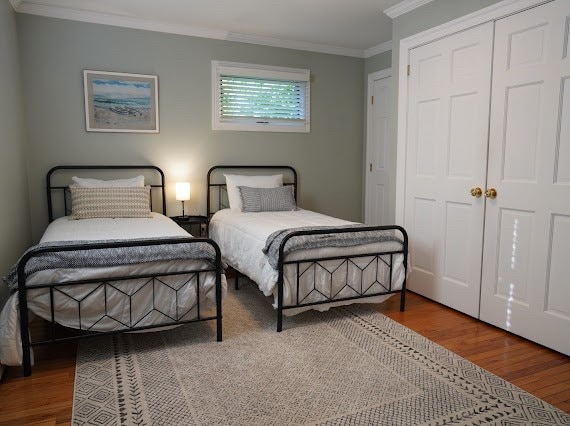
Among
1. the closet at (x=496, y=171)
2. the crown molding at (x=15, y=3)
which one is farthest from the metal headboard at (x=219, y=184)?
the crown molding at (x=15, y=3)

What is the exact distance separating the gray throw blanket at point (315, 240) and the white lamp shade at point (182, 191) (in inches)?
62.9

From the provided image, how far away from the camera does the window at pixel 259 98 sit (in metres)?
4.46

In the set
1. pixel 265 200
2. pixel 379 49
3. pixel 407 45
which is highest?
pixel 379 49

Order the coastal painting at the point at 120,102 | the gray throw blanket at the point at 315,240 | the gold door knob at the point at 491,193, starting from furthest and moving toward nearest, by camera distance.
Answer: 1. the coastal painting at the point at 120,102
2. the gold door knob at the point at 491,193
3. the gray throw blanket at the point at 315,240

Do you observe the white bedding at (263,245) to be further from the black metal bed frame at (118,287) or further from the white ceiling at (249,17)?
the white ceiling at (249,17)

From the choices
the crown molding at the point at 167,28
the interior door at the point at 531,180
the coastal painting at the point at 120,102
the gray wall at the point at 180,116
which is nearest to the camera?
the interior door at the point at 531,180

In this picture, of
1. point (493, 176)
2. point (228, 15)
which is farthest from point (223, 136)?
point (493, 176)

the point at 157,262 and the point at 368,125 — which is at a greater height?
the point at 368,125

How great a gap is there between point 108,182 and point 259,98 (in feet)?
5.93

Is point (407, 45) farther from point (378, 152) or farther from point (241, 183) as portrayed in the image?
point (241, 183)

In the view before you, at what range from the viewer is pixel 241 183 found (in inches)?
172

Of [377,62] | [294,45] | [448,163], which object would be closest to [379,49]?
[377,62]

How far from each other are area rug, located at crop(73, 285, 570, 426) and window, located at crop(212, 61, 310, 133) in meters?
2.43

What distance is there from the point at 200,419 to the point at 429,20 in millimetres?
3215
